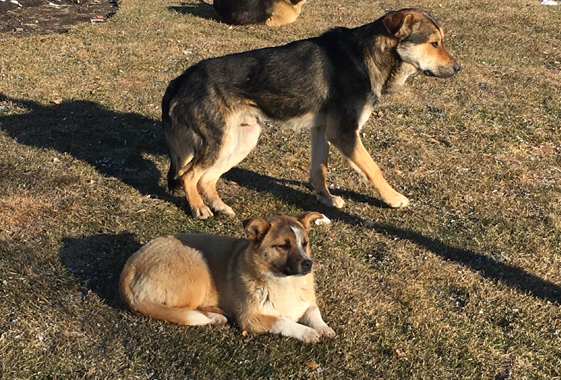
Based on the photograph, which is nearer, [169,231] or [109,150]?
[169,231]

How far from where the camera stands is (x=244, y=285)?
4352 mm

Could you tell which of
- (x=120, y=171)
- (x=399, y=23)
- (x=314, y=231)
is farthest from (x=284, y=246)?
(x=120, y=171)

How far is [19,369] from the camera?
3928 mm

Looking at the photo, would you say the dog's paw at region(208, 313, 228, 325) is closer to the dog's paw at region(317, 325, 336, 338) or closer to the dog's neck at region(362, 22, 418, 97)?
the dog's paw at region(317, 325, 336, 338)

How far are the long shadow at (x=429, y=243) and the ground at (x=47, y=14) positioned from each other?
7768 millimetres

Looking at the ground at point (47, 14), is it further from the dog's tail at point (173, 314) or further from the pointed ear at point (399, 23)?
the dog's tail at point (173, 314)

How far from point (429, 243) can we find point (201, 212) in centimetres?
228

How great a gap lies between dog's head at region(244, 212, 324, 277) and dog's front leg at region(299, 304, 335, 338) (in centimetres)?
42

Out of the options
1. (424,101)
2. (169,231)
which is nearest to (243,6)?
(424,101)

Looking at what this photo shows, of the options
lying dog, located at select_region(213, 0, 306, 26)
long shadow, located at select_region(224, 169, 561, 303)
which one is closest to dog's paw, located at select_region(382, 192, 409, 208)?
long shadow, located at select_region(224, 169, 561, 303)

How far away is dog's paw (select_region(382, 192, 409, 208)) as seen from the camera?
6.46 meters

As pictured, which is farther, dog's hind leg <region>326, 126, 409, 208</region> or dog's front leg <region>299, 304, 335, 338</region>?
dog's hind leg <region>326, 126, 409, 208</region>

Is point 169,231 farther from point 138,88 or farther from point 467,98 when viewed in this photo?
point 467,98

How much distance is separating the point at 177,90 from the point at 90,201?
146 cm
